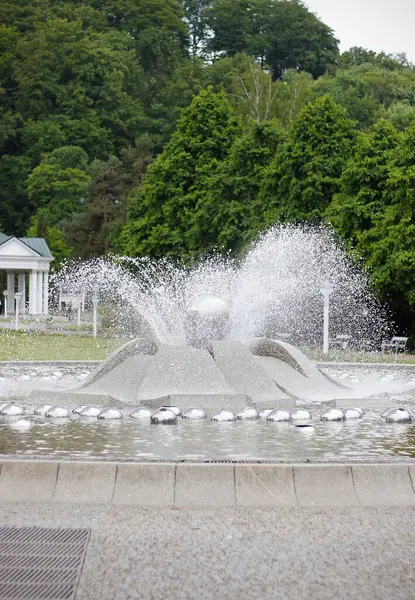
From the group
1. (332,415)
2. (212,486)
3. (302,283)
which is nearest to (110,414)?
(332,415)

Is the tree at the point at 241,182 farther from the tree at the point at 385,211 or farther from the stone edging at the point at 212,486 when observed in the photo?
the stone edging at the point at 212,486

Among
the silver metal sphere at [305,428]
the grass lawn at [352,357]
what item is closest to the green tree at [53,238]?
the grass lawn at [352,357]

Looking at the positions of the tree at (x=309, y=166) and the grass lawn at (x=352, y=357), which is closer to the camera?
the grass lawn at (x=352, y=357)

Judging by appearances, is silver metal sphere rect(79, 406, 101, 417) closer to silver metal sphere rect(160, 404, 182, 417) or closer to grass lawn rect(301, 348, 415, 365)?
silver metal sphere rect(160, 404, 182, 417)

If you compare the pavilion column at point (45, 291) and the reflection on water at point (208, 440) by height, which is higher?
the pavilion column at point (45, 291)

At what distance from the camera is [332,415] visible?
13492 mm

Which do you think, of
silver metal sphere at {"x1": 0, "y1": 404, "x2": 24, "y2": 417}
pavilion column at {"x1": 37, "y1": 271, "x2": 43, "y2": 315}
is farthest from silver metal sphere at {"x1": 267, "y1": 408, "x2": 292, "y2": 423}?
pavilion column at {"x1": 37, "y1": 271, "x2": 43, "y2": 315}

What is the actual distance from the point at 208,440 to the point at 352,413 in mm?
2958

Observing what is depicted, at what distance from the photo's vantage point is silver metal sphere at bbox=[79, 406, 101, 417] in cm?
1370

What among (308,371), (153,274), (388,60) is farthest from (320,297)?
(388,60)

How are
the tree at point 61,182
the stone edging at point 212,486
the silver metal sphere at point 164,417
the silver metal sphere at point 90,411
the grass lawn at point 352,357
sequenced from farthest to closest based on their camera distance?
the tree at point 61,182 → the grass lawn at point 352,357 → the silver metal sphere at point 90,411 → the silver metal sphere at point 164,417 → the stone edging at point 212,486

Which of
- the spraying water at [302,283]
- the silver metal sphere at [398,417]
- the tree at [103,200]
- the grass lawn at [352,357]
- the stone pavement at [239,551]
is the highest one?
the tree at [103,200]

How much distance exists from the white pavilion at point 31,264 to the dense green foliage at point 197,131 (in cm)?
289

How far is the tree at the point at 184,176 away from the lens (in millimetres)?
51500
